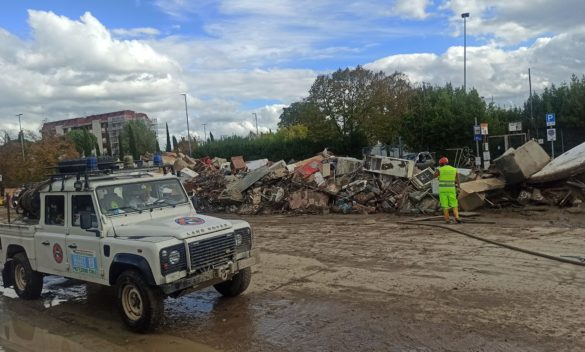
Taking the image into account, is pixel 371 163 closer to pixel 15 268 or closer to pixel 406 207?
pixel 406 207

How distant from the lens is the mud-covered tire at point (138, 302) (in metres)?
6.48

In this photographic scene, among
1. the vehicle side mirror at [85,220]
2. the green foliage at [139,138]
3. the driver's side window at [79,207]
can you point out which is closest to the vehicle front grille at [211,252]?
the vehicle side mirror at [85,220]

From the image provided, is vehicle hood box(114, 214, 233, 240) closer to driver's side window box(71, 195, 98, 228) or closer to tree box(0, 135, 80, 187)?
driver's side window box(71, 195, 98, 228)

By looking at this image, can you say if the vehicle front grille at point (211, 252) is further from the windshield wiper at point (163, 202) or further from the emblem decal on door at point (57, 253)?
the emblem decal on door at point (57, 253)

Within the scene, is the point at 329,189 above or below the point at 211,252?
below

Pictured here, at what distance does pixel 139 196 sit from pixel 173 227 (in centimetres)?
130

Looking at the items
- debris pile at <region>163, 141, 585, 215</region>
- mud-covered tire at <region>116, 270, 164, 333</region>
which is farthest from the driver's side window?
debris pile at <region>163, 141, 585, 215</region>

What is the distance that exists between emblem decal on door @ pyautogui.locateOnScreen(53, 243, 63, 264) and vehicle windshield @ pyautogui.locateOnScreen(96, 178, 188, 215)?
4.10 feet

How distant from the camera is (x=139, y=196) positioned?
7773 millimetres

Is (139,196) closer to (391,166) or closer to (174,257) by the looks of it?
(174,257)

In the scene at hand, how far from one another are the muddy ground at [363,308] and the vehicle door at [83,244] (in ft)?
2.66

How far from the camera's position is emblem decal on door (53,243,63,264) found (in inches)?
310

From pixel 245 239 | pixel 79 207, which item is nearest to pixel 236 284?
pixel 245 239

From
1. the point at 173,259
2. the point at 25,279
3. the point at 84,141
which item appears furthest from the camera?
the point at 84,141
